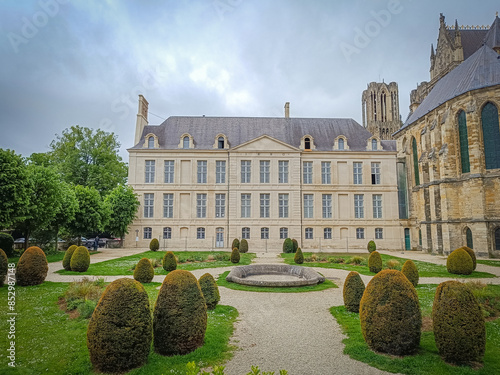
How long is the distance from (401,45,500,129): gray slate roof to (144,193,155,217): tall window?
96.6ft

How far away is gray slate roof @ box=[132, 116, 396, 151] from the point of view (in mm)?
35656

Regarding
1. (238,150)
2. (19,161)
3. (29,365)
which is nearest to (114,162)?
(238,150)

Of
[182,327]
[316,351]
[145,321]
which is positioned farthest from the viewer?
[316,351]

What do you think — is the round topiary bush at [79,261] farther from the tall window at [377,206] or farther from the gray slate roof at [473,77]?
the gray slate roof at [473,77]

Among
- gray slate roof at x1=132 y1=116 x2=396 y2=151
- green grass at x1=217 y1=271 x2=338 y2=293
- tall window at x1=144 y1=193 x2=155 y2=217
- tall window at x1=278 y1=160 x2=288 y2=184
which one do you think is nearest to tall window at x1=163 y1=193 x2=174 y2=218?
tall window at x1=144 y1=193 x2=155 y2=217

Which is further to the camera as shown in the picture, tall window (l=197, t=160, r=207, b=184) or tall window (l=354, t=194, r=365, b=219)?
tall window (l=197, t=160, r=207, b=184)

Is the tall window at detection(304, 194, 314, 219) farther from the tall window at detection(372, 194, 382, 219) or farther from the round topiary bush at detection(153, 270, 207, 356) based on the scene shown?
the round topiary bush at detection(153, 270, 207, 356)

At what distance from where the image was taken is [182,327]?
6.11m

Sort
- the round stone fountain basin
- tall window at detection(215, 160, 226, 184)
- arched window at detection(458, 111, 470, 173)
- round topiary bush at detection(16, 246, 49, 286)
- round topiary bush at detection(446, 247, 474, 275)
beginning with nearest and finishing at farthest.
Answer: round topiary bush at detection(16, 246, 49, 286) → the round stone fountain basin → round topiary bush at detection(446, 247, 474, 275) → arched window at detection(458, 111, 470, 173) → tall window at detection(215, 160, 226, 184)

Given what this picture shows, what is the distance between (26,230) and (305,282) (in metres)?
19.4

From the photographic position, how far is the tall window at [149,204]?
110ft

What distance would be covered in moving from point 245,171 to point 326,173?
29.1ft

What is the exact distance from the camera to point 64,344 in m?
6.55

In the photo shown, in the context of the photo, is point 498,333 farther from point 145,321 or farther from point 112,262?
point 112,262
